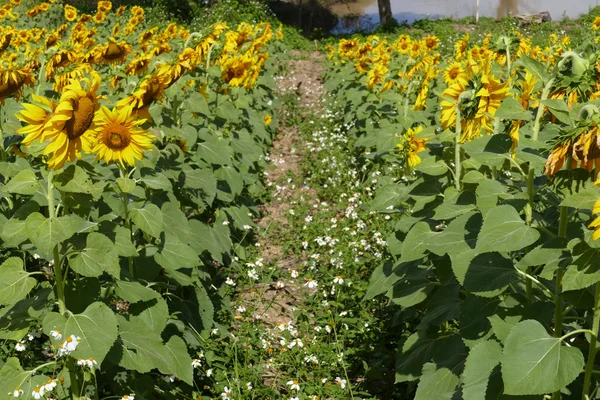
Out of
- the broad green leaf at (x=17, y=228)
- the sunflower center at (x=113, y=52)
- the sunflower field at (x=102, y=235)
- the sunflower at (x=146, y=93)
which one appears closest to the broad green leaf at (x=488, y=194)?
the sunflower field at (x=102, y=235)

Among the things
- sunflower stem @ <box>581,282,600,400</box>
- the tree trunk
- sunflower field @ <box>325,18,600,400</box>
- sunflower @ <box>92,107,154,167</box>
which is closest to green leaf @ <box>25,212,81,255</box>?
sunflower @ <box>92,107,154,167</box>

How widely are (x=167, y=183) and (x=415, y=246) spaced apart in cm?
121

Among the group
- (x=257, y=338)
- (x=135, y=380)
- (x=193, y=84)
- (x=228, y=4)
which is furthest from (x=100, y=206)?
(x=228, y=4)

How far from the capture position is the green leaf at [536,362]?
1.76 m

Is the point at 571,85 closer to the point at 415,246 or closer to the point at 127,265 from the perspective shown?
the point at 415,246

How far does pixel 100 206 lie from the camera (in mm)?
3035

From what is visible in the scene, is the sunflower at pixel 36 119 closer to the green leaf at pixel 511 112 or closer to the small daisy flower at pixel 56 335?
the small daisy flower at pixel 56 335

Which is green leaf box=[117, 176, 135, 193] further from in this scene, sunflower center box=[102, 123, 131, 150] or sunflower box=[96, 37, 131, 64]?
sunflower box=[96, 37, 131, 64]

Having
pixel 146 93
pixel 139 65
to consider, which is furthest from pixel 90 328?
pixel 139 65

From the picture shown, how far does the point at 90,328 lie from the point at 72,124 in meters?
0.75

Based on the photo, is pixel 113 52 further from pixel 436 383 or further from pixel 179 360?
pixel 436 383

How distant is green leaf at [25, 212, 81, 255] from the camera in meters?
2.21

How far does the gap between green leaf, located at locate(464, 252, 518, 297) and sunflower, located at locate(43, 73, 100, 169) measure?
4.84 feet

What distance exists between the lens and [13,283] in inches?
92.8
